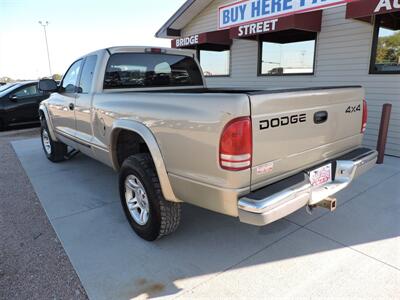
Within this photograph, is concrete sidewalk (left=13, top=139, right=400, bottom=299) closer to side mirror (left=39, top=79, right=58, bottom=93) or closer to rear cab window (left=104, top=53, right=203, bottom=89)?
rear cab window (left=104, top=53, right=203, bottom=89)

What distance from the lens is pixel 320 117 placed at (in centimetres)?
263

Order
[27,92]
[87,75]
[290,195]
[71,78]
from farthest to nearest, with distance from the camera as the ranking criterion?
[27,92] < [71,78] < [87,75] < [290,195]

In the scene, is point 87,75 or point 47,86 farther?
point 47,86

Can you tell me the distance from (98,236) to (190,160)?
1.55 metres

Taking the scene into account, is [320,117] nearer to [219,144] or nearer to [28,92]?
[219,144]

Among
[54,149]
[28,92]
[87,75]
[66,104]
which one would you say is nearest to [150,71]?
[87,75]

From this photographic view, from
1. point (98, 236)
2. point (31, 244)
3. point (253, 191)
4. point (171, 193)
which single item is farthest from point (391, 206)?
point (31, 244)

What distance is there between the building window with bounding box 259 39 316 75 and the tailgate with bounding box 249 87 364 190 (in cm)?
461

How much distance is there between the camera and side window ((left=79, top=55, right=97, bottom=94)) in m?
3.92

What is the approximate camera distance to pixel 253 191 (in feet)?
7.23

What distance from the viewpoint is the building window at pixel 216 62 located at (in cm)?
998

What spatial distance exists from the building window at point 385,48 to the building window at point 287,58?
57.4 inches

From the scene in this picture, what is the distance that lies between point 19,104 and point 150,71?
7.99 metres

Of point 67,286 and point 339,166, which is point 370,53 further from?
point 67,286
